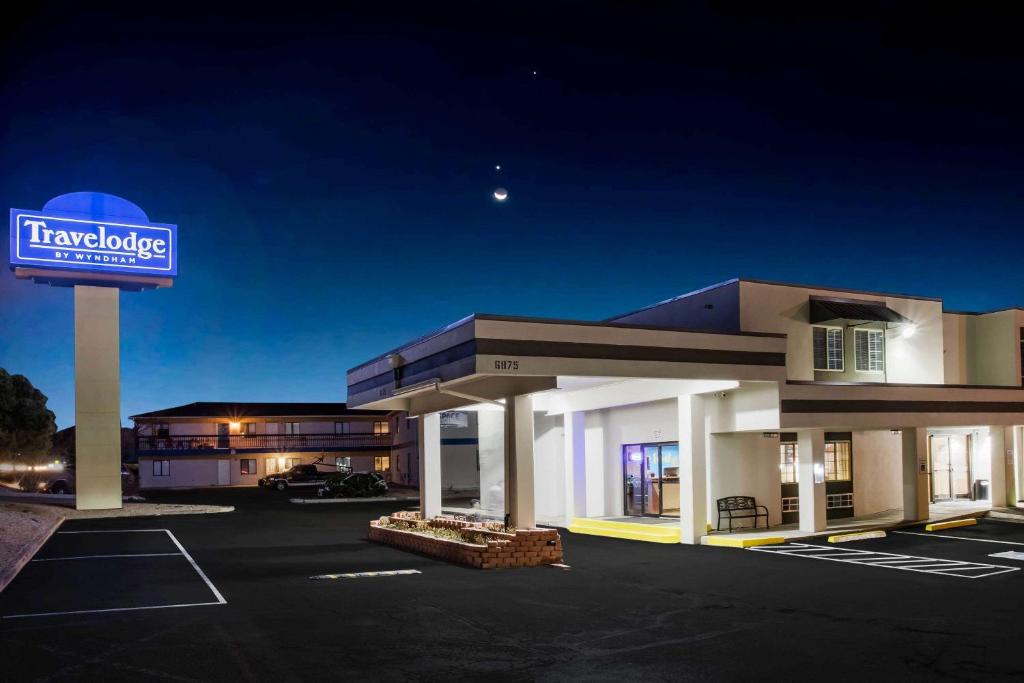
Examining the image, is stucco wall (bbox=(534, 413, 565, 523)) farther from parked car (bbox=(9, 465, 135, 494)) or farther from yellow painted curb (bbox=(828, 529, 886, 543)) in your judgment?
parked car (bbox=(9, 465, 135, 494))

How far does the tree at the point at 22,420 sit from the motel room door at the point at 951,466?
4730cm

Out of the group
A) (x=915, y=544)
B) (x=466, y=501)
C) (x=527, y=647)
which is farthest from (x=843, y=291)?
(x=466, y=501)

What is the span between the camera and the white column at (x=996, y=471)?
85.4 feet

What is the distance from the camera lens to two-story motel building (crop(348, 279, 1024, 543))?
18.2 meters

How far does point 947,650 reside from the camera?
985 centimetres

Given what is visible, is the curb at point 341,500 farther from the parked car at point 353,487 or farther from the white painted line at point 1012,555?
the white painted line at point 1012,555

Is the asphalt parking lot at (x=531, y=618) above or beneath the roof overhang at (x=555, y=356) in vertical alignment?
beneath

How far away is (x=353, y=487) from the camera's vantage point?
145ft

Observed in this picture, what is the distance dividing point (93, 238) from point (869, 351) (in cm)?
2890

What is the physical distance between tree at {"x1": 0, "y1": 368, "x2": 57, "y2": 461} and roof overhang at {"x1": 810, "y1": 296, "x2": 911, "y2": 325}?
4564 centimetres

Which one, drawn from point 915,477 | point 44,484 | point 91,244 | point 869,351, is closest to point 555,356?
point 869,351

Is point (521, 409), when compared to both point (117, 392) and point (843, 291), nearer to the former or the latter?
point (843, 291)

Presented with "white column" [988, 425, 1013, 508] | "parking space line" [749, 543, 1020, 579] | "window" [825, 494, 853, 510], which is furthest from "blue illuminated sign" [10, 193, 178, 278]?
"white column" [988, 425, 1013, 508]

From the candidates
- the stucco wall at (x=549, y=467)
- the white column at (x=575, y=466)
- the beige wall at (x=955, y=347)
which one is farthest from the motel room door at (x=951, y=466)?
the stucco wall at (x=549, y=467)
